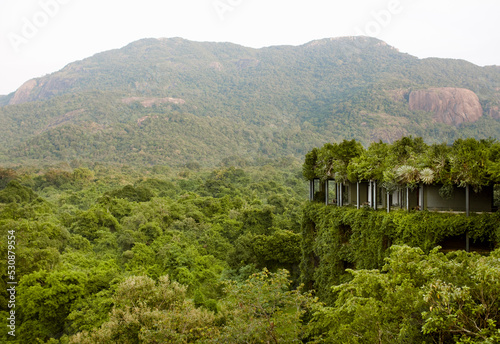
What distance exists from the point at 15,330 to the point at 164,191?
165ft

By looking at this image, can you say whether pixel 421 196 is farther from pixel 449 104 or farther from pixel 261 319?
pixel 449 104

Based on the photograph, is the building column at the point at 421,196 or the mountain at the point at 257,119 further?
the mountain at the point at 257,119

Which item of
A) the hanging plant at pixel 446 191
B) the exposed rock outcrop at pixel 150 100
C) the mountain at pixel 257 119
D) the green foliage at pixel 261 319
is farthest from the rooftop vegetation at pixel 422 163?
the exposed rock outcrop at pixel 150 100

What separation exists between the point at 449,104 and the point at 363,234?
130576 millimetres

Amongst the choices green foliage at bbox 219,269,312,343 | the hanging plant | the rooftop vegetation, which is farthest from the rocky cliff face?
green foliage at bbox 219,269,312,343

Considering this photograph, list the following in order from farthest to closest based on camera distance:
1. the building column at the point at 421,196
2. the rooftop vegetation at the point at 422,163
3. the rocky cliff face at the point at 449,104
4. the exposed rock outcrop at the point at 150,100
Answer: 1. the exposed rock outcrop at the point at 150,100
2. the rocky cliff face at the point at 449,104
3. the building column at the point at 421,196
4. the rooftop vegetation at the point at 422,163

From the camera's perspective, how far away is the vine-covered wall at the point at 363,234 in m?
13.6

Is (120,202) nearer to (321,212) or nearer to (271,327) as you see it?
(321,212)

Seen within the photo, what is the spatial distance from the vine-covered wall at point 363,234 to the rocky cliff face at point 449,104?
392 feet

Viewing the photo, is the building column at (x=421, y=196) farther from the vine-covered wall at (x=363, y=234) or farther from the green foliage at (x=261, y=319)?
the green foliage at (x=261, y=319)

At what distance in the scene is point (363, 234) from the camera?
17188 mm

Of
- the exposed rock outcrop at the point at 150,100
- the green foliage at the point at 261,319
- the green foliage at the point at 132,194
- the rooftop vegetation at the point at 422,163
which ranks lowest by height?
the green foliage at the point at 132,194

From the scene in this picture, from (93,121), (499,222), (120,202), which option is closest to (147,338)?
(499,222)

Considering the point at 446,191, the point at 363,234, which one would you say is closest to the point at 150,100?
the point at 363,234
